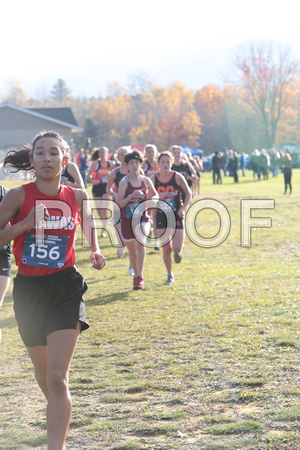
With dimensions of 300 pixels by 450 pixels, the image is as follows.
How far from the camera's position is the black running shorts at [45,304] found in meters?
3.95

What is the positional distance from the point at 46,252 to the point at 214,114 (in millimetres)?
98072

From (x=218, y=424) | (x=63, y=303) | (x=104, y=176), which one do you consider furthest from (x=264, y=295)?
(x=104, y=176)

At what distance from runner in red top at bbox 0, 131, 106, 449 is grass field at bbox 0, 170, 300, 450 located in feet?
2.66

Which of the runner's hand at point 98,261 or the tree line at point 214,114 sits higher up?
the tree line at point 214,114

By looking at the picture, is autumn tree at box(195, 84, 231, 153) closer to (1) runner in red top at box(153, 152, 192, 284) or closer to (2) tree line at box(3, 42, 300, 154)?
(2) tree line at box(3, 42, 300, 154)

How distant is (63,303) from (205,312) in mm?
4548

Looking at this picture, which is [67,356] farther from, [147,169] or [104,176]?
[104,176]

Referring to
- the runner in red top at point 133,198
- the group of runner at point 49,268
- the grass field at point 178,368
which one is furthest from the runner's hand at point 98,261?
the runner in red top at point 133,198

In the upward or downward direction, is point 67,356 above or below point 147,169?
below

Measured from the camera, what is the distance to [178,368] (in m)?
5.89

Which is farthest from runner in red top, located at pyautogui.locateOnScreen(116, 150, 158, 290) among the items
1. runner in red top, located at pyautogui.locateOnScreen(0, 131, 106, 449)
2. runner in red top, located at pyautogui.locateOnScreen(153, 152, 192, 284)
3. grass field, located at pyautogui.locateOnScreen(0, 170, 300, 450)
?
runner in red top, located at pyautogui.locateOnScreen(0, 131, 106, 449)

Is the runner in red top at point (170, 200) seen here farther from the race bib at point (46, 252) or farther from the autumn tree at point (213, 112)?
the autumn tree at point (213, 112)

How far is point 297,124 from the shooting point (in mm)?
96562

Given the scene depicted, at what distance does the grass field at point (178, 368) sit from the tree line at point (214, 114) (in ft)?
253
